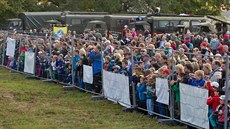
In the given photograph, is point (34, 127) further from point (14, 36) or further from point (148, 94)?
point (14, 36)

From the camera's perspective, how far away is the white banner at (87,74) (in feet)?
60.0

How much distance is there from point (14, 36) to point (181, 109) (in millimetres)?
15796

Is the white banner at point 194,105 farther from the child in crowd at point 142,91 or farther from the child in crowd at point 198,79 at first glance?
the child in crowd at point 142,91

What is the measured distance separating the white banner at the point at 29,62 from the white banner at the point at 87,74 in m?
5.52

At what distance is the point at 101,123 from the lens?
13.6 meters

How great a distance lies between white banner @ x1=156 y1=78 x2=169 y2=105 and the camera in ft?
44.2

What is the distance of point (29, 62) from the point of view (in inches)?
962

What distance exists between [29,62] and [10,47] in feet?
10.2

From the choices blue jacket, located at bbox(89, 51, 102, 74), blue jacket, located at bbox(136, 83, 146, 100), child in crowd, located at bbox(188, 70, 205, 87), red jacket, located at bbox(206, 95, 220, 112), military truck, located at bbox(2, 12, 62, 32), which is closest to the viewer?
red jacket, located at bbox(206, 95, 220, 112)

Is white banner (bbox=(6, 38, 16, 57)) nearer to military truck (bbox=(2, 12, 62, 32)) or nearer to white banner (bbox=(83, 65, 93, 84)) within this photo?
white banner (bbox=(83, 65, 93, 84))

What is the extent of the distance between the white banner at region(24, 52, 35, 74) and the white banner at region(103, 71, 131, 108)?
24.3 feet

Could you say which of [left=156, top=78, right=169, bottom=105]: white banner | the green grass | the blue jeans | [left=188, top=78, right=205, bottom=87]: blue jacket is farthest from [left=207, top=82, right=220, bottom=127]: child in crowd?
the blue jeans

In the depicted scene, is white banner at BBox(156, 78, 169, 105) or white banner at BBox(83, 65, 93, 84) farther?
white banner at BBox(83, 65, 93, 84)

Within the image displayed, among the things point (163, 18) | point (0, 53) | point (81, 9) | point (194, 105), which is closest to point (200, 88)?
point (194, 105)
